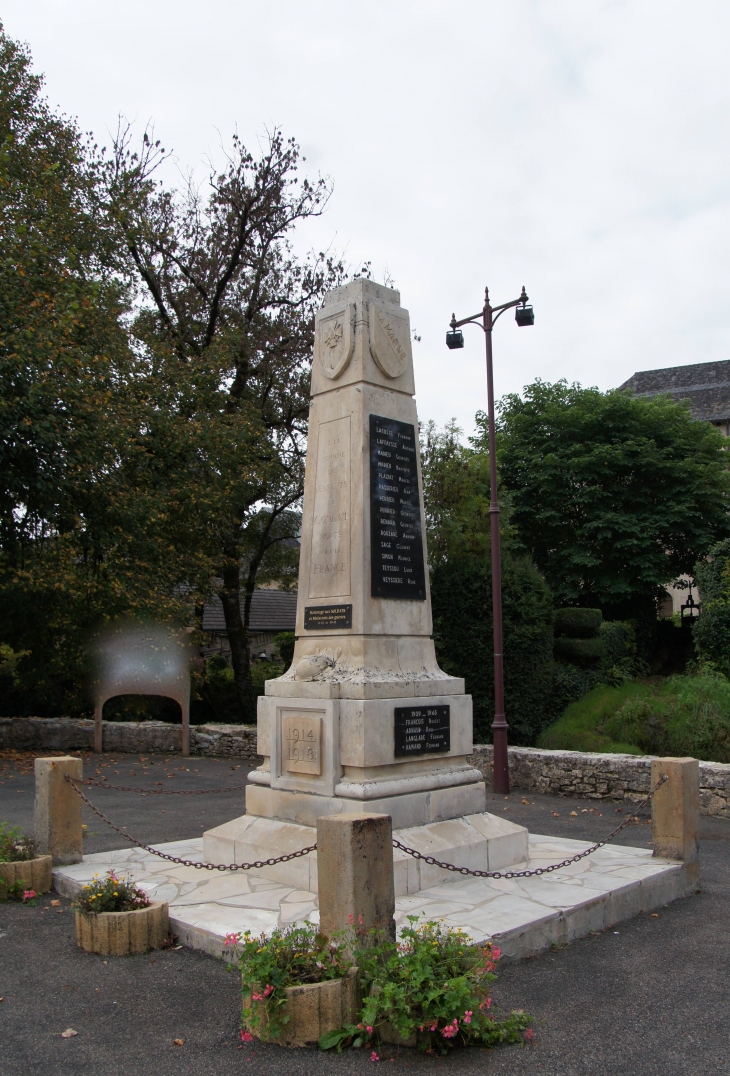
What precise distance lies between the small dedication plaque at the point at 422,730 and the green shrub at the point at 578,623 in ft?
39.5

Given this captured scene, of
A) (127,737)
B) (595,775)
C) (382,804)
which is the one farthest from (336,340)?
(127,737)

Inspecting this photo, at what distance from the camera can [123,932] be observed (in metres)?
5.23

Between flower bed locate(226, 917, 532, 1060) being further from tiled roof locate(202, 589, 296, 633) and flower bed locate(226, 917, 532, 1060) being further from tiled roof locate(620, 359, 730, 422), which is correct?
tiled roof locate(620, 359, 730, 422)

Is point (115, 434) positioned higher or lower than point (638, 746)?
higher

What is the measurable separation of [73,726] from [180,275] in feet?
37.5

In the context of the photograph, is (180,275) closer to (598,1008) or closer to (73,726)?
(73,726)

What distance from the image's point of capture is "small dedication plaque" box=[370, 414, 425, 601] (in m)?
6.87

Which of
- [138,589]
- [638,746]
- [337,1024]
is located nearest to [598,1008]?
[337,1024]

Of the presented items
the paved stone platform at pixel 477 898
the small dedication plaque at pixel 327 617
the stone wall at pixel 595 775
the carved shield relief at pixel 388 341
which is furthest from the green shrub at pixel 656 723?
the carved shield relief at pixel 388 341

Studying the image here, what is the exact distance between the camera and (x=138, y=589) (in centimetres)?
1440

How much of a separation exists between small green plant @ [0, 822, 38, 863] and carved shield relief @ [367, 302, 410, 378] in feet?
16.1

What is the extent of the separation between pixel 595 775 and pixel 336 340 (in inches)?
283

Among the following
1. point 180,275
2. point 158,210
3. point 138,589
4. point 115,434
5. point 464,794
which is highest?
point 158,210

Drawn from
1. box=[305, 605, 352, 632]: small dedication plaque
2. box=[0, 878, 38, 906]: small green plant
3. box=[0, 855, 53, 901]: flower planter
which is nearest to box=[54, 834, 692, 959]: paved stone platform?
box=[0, 855, 53, 901]: flower planter
